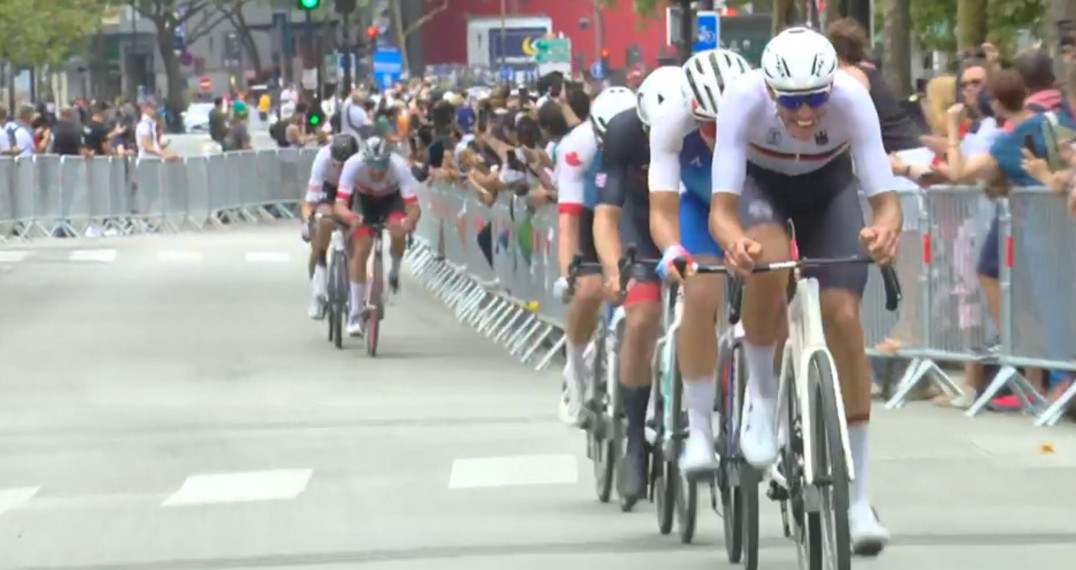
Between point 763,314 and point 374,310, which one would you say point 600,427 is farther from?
point 374,310

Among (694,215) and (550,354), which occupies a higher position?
(694,215)

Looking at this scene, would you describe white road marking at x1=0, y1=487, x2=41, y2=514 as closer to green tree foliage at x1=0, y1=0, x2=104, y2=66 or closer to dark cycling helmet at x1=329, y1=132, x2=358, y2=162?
dark cycling helmet at x1=329, y1=132, x2=358, y2=162

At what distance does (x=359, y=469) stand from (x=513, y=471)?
0.86 m

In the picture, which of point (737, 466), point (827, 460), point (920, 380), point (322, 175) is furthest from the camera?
point (322, 175)

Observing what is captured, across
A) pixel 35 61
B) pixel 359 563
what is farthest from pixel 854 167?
pixel 35 61

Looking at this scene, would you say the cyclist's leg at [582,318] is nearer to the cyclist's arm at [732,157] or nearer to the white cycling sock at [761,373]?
the white cycling sock at [761,373]

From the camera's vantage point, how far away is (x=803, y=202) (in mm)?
8805

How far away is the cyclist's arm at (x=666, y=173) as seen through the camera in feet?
31.0

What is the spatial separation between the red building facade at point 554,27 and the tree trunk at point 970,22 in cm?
7892

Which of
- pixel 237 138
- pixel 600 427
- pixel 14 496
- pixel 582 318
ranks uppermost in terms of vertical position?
pixel 582 318

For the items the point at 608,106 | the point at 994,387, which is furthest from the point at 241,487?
the point at 994,387

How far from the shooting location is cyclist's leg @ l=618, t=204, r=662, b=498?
1066 centimetres

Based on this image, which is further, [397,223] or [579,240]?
[397,223]

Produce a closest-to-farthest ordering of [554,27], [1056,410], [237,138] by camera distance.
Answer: [1056,410] → [237,138] → [554,27]
